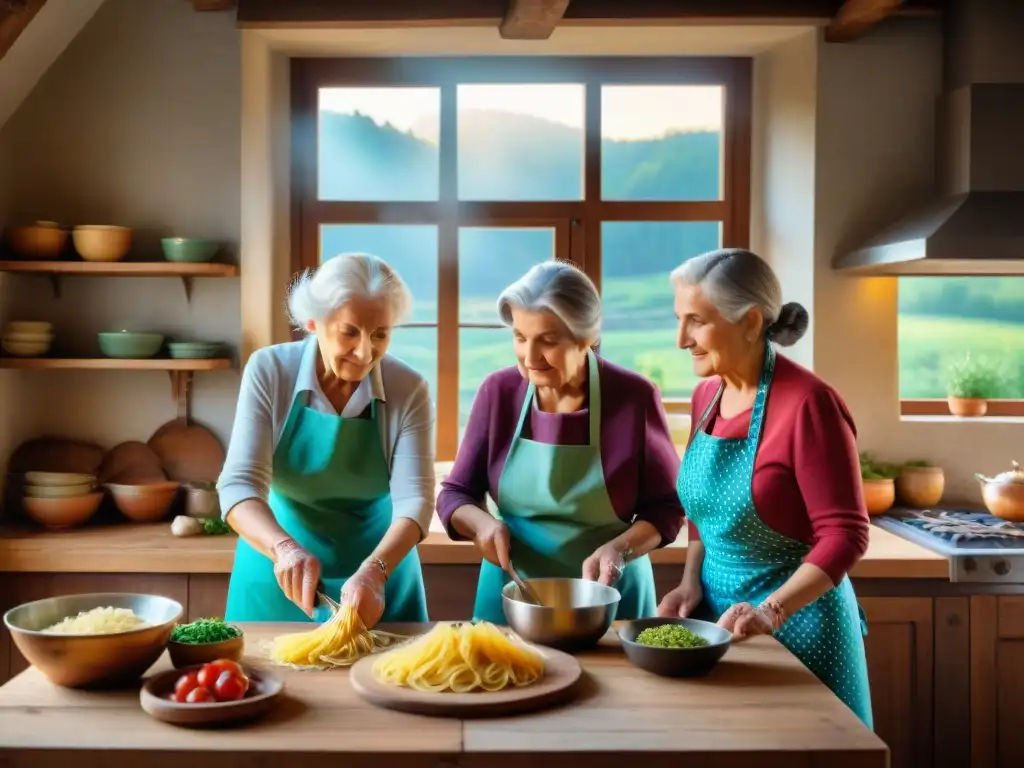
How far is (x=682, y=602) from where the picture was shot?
2.44 metres

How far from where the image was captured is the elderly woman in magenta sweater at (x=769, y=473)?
2.19 metres

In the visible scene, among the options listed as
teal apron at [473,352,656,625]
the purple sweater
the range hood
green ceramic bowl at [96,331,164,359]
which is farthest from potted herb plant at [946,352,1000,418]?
green ceramic bowl at [96,331,164,359]

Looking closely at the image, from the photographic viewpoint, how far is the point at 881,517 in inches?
153

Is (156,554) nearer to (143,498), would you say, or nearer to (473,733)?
(143,498)

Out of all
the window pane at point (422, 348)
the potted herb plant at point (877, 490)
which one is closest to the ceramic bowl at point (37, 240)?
the window pane at point (422, 348)

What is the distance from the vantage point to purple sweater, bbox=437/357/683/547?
2613 mm

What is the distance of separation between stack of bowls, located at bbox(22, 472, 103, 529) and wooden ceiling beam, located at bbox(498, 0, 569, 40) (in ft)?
7.48

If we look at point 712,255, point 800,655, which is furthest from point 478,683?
point 712,255

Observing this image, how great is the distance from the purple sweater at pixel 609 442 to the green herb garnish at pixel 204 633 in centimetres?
71

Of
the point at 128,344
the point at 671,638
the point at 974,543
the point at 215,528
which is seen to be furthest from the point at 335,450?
the point at 974,543

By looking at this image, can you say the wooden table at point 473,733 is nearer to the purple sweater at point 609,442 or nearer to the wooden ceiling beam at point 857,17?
the purple sweater at point 609,442

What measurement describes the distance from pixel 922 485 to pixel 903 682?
0.88 meters

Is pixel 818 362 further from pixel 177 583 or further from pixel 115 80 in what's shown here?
pixel 115 80

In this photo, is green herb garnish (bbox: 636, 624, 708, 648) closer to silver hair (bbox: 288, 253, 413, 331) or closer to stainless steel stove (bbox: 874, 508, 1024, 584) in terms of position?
silver hair (bbox: 288, 253, 413, 331)
